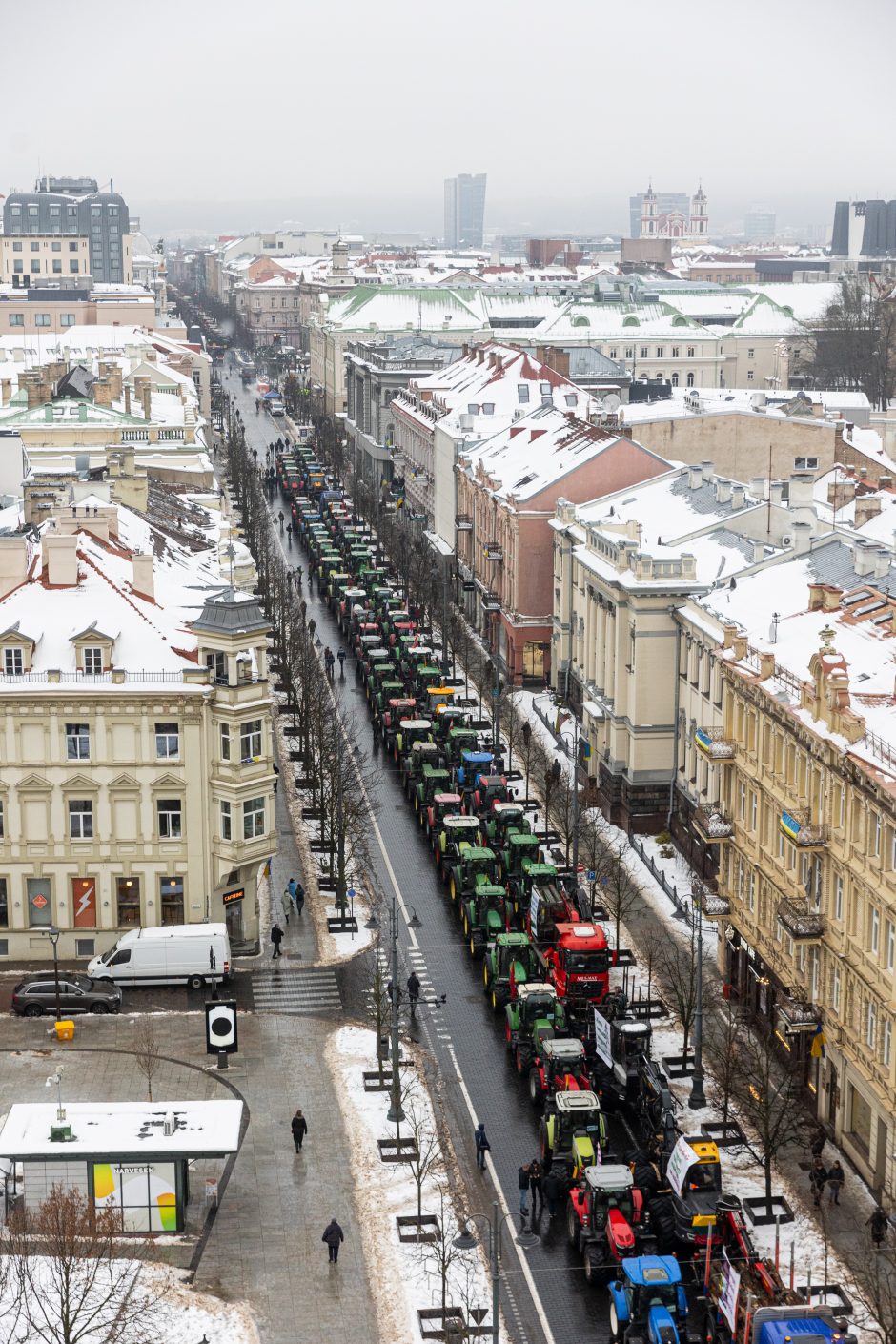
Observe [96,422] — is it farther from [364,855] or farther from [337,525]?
[364,855]

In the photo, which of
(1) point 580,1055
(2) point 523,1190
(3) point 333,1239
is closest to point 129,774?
(1) point 580,1055

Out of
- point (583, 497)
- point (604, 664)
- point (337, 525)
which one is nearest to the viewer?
point (604, 664)

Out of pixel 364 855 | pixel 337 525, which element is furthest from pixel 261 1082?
pixel 337 525

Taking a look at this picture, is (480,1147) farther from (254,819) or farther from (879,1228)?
(254,819)

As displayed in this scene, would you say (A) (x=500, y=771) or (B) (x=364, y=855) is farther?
(A) (x=500, y=771)

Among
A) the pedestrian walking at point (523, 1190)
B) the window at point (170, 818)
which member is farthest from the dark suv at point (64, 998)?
the pedestrian walking at point (523, 1190)

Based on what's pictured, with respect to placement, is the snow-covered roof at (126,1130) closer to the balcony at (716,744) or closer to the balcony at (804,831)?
the balcony at (804,831)

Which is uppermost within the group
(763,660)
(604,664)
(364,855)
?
(763,660)
